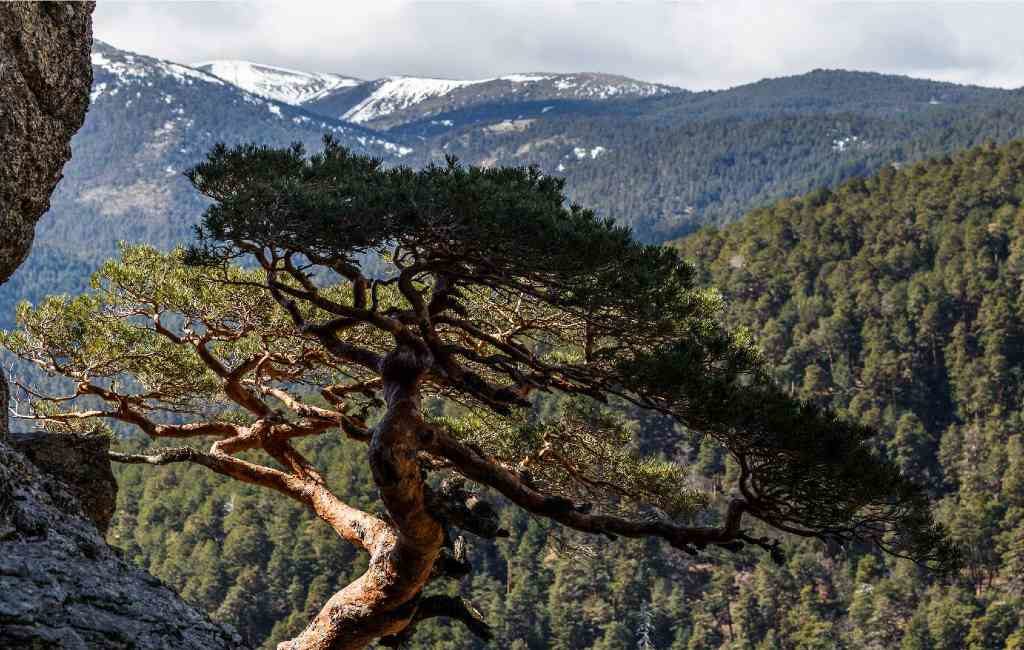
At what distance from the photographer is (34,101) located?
7328 millimetres

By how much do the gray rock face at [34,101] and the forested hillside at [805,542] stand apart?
175 feet

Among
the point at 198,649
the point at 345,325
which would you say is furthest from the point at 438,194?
the point at 198,649

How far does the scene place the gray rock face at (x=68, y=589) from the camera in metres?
5.12

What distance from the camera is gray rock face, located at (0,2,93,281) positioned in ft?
23.1

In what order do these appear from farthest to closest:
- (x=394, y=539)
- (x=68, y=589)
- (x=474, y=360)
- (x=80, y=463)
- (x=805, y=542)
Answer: (x=805, y=542)
(x=394, y=539)
(x=80, y=463)
(x=474, y=360)
(x=68, y=589)

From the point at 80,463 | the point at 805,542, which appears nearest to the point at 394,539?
the point at 80,463

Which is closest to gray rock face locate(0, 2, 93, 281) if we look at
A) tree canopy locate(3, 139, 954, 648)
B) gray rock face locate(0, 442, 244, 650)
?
tree canopy locate(3, 139, 954, 648)

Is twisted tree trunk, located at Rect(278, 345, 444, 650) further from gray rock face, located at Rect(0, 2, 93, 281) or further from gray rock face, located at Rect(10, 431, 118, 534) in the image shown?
gray rock face, located at Rect(0, 2, 93, 281)

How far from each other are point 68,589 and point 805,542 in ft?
261

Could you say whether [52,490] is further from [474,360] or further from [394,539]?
[474,360]

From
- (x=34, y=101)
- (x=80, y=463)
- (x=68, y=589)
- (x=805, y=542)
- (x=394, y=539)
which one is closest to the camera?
(x=68, y=589)

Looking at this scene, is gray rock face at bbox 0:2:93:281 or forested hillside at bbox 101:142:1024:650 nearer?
gray rock face at bbox 0:2:93:281

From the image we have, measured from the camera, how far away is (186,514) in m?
87.6

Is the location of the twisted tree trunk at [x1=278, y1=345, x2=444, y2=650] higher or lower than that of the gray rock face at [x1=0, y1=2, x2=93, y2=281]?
lower
